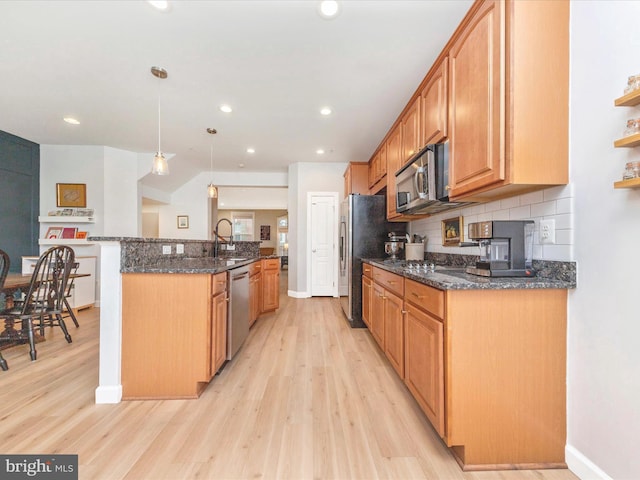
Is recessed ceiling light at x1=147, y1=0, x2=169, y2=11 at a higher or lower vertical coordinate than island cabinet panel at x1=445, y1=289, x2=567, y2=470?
higher

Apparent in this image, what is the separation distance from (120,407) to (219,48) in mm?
2628

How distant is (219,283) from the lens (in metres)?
1.94

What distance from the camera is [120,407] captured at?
1.65 metres

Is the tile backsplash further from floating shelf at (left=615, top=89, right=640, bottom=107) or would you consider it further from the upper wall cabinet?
floating shelf at (left=615, top=89, right=640, bottom=107)

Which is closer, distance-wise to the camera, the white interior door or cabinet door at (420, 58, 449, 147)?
cabinet door at (420, 58, 449, 147)

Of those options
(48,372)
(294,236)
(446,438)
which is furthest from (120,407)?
(294,236)

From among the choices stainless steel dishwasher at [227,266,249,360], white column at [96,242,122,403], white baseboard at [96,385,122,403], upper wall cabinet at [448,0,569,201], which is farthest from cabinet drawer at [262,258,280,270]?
upper wall cabinet at [448,0,569,201]

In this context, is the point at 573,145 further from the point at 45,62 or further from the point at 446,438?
the point at 45,62

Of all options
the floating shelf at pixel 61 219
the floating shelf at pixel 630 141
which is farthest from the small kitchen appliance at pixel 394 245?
the floating shelf at pixel 61 219

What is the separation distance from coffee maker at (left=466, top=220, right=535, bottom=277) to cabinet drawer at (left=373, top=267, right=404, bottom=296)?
1.76 ft

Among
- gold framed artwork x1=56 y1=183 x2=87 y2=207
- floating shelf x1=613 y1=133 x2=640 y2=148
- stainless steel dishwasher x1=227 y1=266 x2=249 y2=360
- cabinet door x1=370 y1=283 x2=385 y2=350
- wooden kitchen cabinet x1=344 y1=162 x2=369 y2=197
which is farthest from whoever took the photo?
wooden kitchen cabinet x1=344 y1=162 x2=369 y2=197

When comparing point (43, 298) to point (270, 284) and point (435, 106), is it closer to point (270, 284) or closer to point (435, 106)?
point (270, 284)

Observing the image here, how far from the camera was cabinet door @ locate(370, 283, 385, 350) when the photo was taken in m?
2.28

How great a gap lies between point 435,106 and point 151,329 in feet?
8.41
